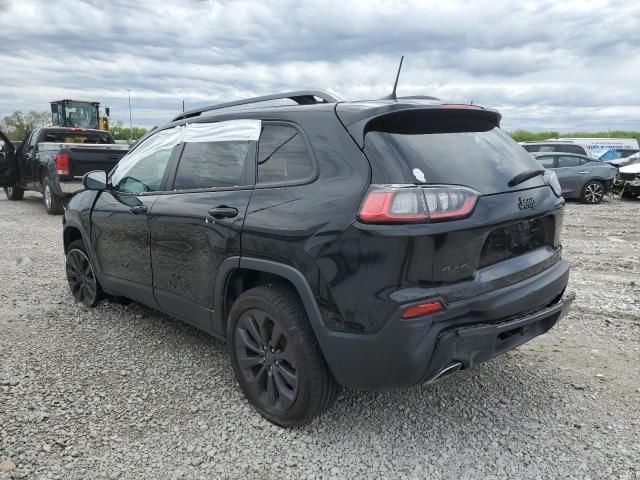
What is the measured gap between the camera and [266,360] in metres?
2.89

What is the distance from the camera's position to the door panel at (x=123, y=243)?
375 centimetres

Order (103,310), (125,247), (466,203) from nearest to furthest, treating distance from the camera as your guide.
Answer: (466,203) < (125,247) < (103,310)

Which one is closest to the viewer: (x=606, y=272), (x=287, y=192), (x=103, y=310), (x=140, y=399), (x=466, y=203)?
(x=466, y=203)

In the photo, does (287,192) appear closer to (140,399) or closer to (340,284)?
(340,284)

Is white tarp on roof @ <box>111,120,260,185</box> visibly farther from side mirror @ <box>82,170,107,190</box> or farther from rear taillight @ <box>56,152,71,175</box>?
rear taillight @ <box>56,152,71,175</box>

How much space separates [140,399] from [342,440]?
1284mm

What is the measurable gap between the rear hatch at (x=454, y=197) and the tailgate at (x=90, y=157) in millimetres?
9252

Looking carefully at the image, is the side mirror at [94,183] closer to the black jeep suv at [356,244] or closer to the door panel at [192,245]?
the door panel at [192,245]

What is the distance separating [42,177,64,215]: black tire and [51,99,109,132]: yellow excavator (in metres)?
10.5

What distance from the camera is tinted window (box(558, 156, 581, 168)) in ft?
47.4


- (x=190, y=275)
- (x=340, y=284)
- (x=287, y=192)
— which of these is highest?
(x=287, y=192)

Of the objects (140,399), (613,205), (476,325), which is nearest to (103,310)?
(140,399)

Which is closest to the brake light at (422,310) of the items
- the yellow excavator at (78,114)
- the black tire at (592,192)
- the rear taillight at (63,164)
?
the rear taillight at (63,164)

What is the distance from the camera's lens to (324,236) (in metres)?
2.44
